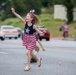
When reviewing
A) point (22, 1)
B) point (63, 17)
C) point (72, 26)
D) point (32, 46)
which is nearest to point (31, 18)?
point (32, 46)

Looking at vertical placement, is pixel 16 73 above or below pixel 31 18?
below

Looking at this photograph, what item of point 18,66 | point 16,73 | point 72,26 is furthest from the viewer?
point 72,26

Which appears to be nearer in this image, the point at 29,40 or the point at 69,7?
the point at 29,40

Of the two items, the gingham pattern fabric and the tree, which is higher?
the gingham pattern fabric

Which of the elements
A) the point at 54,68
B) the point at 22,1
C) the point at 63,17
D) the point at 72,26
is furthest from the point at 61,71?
the point at 22,1

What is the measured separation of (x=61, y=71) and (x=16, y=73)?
4.54 feet

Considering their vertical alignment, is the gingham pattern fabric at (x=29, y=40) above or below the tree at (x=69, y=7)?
above

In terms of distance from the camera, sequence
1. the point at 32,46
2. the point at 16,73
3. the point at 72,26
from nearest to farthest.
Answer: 1. the point at 16,73
2. the point at 32,46
3. the point at 72,26

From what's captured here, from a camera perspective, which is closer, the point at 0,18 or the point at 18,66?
the point at 18,66

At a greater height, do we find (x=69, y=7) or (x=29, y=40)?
(x=29, y=40)

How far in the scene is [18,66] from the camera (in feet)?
48.7

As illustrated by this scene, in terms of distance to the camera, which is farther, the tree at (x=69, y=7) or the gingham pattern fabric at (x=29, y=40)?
the tree at (x=69, y=7)

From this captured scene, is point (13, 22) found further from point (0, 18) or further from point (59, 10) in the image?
point (0, 18)

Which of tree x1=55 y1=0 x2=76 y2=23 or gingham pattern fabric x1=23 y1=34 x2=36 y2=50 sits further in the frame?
tree x1=55 y1=0 x2=76 y2=23
